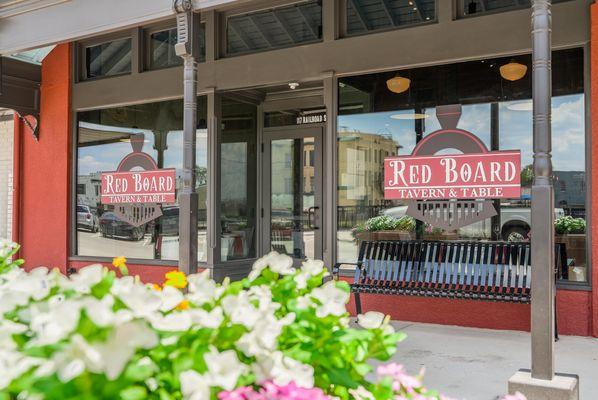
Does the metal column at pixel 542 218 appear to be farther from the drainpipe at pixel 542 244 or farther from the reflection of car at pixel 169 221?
the reflection of car at pixel 169 221

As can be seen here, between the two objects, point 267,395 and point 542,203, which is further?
point 542,203

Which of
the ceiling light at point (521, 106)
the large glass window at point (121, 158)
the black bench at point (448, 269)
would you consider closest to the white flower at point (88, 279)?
the black bench at point (448, 269)

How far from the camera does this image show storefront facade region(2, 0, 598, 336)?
210 inches

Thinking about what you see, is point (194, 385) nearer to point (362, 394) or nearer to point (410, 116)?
point (362, 394)

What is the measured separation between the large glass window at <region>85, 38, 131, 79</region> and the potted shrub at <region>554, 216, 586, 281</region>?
5684mm

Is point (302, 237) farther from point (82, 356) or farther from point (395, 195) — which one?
point (82, 356)

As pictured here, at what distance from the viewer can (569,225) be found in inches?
209

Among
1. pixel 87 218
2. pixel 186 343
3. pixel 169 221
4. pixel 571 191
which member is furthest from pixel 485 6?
pixel 87 218

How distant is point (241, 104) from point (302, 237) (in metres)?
1.96

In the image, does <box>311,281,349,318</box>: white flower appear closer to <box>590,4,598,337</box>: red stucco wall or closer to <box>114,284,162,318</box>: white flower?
<box>114,284,162,318</box>: white flower

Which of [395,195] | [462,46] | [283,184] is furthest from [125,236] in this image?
[462,46]

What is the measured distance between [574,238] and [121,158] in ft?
18.3

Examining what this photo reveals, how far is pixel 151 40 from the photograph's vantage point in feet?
25.8

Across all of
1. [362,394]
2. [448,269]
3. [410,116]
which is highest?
[410,116]
